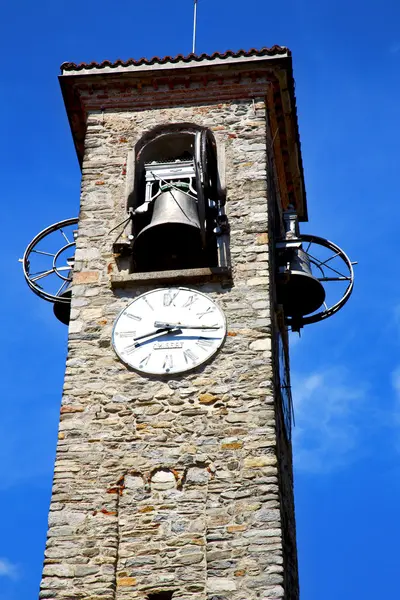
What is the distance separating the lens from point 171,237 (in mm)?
Answer: 15508

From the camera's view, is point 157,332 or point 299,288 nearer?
point 157,332

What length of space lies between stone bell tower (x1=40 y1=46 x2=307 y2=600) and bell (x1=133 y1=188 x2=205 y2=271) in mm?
18

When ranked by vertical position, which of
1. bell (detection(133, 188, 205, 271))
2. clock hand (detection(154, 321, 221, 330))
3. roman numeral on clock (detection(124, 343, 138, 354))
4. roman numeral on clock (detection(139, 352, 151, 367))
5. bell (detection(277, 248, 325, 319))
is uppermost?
bell (detection(133, 188, 205, 271))

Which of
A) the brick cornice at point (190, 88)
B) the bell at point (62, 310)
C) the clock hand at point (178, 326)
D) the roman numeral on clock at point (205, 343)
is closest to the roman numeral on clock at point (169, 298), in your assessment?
the clock hand at point (178, 326)

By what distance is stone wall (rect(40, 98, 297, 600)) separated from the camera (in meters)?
12.6

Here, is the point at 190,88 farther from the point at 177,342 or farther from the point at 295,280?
the point at 177,342

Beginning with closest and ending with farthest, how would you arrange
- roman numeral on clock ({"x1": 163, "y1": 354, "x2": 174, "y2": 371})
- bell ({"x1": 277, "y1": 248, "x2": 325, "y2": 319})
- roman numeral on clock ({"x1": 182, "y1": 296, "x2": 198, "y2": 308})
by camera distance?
1. roman numeral on clock ({"x1": 163, "y1": 354, "x2": 174, "y2": 371})
2. roman numeral on clock ({"x1": 182, "y1": 296, "x2": 198, "y2": 308})
3. bell ({"x1": 277, "y1": 248, "x2": 325, "y2": 319})

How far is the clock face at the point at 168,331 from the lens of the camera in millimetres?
14109

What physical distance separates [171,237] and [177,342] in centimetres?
167

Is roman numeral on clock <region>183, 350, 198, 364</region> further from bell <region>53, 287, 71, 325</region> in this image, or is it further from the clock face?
bell <region>53, 287, 71, 325</region>

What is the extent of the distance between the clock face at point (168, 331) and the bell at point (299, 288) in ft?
5.10

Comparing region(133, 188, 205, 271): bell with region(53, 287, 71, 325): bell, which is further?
region(53, 287, 71, 325): bell

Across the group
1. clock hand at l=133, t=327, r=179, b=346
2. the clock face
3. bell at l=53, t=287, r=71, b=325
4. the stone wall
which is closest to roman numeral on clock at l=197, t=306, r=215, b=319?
the clock face

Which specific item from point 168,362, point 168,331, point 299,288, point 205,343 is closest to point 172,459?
point 168,362
